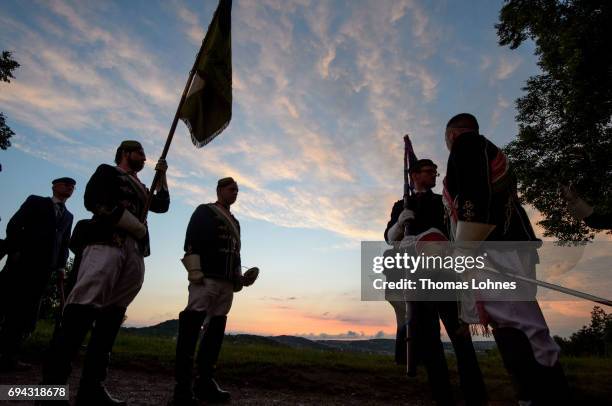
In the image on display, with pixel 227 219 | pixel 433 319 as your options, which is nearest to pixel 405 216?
pixel 433 319

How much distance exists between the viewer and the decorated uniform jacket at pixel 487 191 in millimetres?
2479

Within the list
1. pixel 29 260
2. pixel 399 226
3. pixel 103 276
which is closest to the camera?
pixel 103 276

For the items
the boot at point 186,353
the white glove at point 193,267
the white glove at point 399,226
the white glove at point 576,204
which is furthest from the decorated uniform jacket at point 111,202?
the white glove at point 576,204

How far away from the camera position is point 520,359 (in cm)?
222

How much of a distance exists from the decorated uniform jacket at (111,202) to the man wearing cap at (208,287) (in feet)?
2.67

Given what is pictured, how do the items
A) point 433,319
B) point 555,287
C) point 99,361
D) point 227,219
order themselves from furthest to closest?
point 227,219 < point 433,319 < point 99,361 < point 555,287

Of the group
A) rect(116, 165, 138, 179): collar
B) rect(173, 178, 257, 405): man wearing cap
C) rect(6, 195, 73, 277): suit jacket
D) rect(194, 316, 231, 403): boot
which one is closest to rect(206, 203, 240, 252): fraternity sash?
rect(173, 178, 257, 405): man wearing cap

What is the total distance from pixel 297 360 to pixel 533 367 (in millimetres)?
6548

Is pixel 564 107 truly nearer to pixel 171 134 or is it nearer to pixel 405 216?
pixel 405 216

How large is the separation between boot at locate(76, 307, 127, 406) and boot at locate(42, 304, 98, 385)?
33 centimetres

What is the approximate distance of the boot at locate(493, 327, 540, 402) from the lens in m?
2.19

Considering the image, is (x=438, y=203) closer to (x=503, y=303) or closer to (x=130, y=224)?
(x=503, y=303)

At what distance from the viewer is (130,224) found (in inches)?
160

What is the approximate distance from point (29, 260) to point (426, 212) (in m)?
6.17
